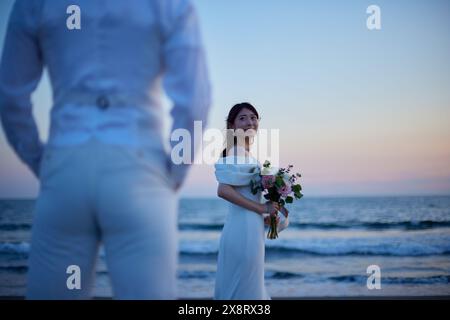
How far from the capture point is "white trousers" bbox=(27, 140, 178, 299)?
1.33 m

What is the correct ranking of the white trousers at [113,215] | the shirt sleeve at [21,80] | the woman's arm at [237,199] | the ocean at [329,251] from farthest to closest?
the ocean at [329,251], the woman's arm at [237,199], the shirt sleeve at [21,80], the white trousers at [113,215]

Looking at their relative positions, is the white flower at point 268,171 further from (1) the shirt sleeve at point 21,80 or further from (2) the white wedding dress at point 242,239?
(1) the shirt sleeve at point 21,80

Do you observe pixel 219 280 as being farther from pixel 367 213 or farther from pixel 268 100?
pixel 367 213

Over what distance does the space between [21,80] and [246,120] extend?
5.54ft

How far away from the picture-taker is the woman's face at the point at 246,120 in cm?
302

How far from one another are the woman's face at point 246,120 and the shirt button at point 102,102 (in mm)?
1733

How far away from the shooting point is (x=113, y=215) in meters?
1.33

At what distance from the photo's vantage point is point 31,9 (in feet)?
4.68

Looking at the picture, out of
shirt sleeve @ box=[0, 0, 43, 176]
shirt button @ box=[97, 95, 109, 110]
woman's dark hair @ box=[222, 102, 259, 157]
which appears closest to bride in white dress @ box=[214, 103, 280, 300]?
woman's dark hair @ box=[222, 102, 259, 157]

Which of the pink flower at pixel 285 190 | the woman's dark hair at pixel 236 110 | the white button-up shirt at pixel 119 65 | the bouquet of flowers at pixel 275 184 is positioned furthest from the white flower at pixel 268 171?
the white button-up shirt at pixel 119 65

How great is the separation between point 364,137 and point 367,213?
5398 millimetres
